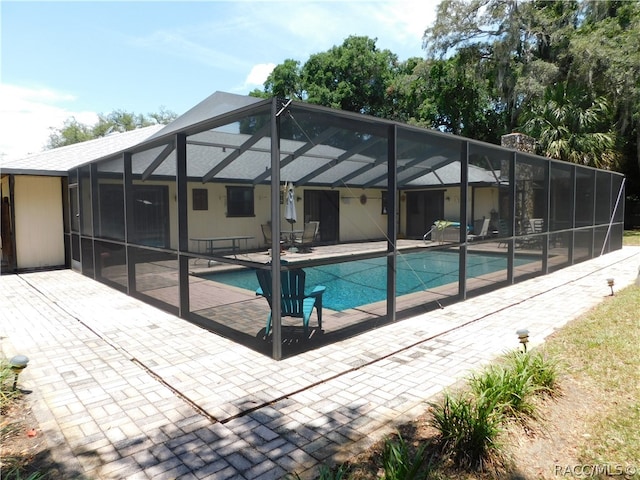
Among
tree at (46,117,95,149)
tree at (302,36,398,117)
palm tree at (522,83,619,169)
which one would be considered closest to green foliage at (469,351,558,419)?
palm tree at (522,83,619,169)

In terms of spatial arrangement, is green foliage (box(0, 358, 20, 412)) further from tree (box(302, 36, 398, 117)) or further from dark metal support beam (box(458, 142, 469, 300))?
tree (box(302, 36, 398, 117))

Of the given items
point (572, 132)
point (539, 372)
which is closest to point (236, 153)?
point (539, 372)

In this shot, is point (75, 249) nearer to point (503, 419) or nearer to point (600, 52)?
point (503, 419)

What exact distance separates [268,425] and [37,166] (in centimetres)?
1032

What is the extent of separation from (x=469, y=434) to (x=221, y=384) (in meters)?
1.95

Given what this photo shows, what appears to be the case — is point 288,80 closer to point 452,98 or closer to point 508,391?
point 452,98

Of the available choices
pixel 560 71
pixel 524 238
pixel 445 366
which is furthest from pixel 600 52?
pixel 445 366

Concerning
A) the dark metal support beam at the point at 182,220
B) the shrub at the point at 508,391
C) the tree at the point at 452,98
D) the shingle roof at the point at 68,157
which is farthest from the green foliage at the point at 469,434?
the tree at the point at 452,98

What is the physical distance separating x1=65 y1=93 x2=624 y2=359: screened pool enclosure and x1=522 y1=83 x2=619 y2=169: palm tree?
209 centimetres

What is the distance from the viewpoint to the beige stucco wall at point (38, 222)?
9625 mm

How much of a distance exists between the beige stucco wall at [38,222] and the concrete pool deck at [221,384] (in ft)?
15.0

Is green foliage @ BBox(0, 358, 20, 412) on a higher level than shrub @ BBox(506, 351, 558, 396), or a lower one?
lower

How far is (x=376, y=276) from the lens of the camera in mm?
6176

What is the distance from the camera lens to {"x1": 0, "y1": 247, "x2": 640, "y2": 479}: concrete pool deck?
7.84 ft
